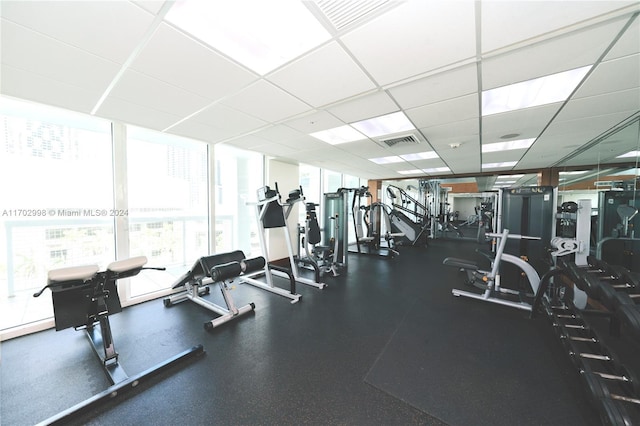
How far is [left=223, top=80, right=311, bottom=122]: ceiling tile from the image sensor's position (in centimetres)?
217

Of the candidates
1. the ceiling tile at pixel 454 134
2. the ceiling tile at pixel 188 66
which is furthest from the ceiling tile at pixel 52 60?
the ceiling tile at pixel 454 134

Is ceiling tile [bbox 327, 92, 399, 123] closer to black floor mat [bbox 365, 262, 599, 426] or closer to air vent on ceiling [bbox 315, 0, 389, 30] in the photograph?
air vent on ceiling [bbox 315, 0, 389, 30]

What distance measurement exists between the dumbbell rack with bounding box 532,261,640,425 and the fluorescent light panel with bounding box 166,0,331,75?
2804mm

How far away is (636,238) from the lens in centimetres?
340

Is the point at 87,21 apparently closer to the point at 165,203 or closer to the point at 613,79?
the point at 165,203

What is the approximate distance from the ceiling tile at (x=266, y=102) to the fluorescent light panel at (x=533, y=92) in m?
1.96

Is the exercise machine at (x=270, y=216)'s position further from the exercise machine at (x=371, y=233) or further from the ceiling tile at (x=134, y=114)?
the exercise machine at (x=371, y=233)

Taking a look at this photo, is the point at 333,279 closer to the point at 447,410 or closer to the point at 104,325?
the point at 447,410

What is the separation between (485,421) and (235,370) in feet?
6.34

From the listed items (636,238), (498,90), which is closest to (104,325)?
(498,90)

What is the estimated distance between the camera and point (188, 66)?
5.89 feet

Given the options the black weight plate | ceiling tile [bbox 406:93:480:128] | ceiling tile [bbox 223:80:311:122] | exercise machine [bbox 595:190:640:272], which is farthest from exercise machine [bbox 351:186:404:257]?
the black weight plate

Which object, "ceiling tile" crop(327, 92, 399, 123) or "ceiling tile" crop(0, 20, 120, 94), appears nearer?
"ceiling tile" crop(0, 20, 120, 94)

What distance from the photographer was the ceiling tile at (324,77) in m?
1.68
